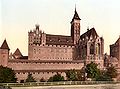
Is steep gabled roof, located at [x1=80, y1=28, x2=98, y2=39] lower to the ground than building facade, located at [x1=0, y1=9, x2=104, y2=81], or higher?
higher

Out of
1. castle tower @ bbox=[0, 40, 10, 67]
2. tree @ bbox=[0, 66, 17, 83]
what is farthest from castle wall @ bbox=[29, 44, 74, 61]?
tree @ bbox=[0, 66, 17, 83]

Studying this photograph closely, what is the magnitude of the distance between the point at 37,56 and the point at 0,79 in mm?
17477

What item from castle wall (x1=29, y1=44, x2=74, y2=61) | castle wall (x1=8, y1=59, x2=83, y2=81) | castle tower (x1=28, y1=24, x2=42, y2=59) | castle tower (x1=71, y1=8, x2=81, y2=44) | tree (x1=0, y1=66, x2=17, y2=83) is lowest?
tree (x1=0, y1=66, x2=17, y2=83)

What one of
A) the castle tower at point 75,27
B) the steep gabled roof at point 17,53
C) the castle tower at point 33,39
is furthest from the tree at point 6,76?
the castle tower at point 75,27

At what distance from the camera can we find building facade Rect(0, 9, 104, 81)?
129 ft

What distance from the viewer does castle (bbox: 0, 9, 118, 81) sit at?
39250 millimetres

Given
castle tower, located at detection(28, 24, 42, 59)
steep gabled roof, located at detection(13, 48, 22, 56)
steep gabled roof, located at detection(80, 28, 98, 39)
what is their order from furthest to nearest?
1. steep gabled roof, located at detection(13, 48, 22, 56)
2. steep gabled roof, located at detection(80, 28, 98, 39)
3. castle tower, located at detection(28, 24, 42, 59)

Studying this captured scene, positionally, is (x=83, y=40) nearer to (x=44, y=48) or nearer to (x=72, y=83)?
(x=44, y=48)

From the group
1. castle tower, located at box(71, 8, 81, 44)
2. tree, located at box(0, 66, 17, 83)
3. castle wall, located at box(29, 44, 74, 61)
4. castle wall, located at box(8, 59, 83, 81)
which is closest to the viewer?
tree, located at box(0, 66, 17, 83)

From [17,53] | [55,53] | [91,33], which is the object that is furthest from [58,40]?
[17,53]

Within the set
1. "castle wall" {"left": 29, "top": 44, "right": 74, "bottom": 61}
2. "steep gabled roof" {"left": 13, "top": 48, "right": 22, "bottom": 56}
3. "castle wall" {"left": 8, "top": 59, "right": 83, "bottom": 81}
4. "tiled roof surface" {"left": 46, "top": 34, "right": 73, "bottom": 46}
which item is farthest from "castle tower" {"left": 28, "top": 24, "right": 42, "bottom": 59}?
"steep gabled roof" {"left": 13, "top": 48, "right": 22, "bottom": 56}

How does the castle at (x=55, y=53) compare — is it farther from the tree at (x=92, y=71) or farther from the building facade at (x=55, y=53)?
the tree at (x=92, y=71)

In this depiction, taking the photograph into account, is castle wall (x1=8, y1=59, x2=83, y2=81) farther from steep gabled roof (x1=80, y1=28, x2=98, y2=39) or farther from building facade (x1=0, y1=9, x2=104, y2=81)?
steep gabled roof (x1=80, y1=28, x2=98, y2=39)

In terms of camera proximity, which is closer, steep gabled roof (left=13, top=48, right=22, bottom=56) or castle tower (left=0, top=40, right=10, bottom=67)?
castle tower (left=0, top=40, right=10, bottom=67)
